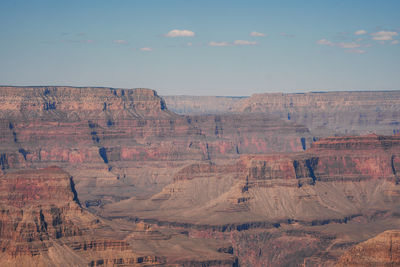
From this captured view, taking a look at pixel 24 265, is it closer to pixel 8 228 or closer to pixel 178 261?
pixel 8 228

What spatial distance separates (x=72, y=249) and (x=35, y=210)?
9193 millimetres

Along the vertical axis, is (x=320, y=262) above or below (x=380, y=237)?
below

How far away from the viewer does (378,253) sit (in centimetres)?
Result: 11562

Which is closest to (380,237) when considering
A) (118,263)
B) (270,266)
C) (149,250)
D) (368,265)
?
(368,265)

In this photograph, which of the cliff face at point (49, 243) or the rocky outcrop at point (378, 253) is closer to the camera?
the rocky outcrop at point (378, 253)

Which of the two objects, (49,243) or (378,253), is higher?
(378,253)

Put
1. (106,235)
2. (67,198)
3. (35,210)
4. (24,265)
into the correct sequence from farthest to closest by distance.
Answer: (67,198), (106,235), (35,210), (24,265)

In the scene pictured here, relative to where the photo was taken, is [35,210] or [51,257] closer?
[51,257]

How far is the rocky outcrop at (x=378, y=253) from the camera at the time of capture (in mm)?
114312

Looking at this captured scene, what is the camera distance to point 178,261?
168m

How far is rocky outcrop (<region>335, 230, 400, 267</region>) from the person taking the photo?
11431cm

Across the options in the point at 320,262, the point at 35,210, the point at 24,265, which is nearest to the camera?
the point at 24,265

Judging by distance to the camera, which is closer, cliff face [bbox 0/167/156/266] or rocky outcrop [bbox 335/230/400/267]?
rocky outcrop [bbox 335/230/400/267]

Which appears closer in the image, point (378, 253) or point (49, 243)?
point (378, 253)
